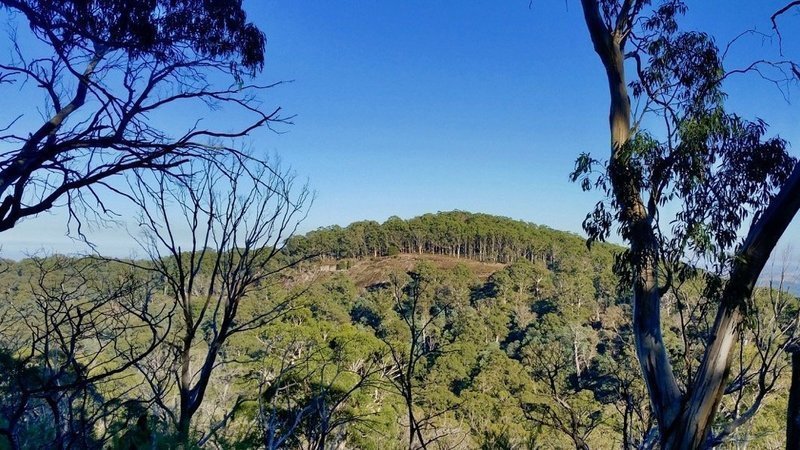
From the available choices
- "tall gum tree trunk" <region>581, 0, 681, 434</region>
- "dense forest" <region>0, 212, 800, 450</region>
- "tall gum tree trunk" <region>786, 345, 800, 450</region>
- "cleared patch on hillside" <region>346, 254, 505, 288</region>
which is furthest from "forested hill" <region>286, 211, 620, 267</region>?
"tall gum tree trunk" <region>786, 345, 800, 450</region>

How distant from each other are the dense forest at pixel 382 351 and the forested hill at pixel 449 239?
207 mm

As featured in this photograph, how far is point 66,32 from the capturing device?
209 centimetres

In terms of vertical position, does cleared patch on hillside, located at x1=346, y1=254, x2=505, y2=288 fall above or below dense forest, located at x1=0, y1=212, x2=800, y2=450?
above

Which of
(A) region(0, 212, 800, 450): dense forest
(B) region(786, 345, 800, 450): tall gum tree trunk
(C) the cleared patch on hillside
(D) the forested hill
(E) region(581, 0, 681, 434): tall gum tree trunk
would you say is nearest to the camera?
(B) region(786, 345, 800, 450): tall gum tree trunk

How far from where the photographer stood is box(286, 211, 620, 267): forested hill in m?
45.4

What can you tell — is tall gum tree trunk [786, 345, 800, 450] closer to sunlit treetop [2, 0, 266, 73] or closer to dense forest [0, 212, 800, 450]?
dense forest [0, 212, 800, 450]

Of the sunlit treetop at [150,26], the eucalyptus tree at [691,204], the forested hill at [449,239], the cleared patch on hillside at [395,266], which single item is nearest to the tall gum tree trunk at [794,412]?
the eucalyptus tree at [691,204]

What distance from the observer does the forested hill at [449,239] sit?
45.4 meters

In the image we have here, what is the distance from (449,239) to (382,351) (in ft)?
125

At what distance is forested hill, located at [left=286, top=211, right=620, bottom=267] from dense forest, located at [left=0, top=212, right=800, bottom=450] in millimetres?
207

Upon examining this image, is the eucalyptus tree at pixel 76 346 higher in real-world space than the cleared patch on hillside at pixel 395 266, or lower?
lower

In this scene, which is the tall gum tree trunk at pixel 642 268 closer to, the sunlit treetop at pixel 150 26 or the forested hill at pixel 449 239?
the sunlit treetop at pixel 150 26

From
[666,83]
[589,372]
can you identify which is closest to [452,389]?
[589,372]

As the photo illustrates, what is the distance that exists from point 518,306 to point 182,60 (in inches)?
1089
